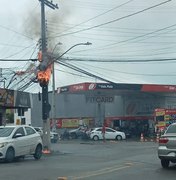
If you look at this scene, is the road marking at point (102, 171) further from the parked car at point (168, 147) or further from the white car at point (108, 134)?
the white car at point (108, 134)

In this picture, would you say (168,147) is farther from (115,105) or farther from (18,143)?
(115,105)

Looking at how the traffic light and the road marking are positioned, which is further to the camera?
the traffic light

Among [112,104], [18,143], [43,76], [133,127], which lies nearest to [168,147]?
[18,143]

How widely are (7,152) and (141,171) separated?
258 inches

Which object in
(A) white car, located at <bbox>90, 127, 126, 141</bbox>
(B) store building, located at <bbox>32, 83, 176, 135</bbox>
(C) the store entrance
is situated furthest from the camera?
(C) the store entrance

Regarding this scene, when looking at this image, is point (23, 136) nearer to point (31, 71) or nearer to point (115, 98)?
point (31, 71)

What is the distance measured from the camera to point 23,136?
21.4 meters

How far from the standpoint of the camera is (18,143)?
20844 millimetres

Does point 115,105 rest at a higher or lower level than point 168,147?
higher

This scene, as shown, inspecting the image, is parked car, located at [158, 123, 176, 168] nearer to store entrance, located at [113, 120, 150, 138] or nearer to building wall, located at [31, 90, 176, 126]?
store entrance, located at [113, 120, 150, 138]

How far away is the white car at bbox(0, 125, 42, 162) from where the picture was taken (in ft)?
65.7

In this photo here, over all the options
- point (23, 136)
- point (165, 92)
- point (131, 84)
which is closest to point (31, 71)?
point (23, 136)

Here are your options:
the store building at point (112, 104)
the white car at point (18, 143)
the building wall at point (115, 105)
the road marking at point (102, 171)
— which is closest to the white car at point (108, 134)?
the store building at point (112, 104)

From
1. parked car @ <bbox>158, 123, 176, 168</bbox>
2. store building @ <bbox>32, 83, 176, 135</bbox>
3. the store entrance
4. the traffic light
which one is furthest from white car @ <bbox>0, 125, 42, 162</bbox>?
the store entrance
